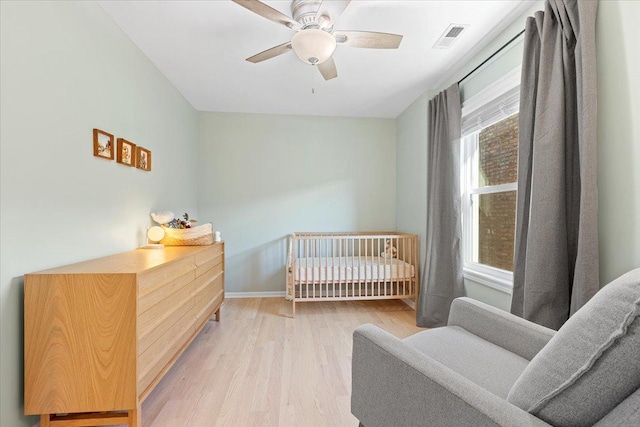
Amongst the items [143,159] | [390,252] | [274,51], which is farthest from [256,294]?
[274,51]

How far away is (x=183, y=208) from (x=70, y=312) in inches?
84.6

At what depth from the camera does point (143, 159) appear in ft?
8.09

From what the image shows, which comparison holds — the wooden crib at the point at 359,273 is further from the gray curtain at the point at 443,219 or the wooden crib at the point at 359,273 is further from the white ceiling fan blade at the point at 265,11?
the white ceiling fan blade at the point at 265,11

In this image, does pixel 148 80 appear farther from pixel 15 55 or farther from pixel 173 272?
pixel 173 272

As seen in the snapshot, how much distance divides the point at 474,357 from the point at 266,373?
1335mm

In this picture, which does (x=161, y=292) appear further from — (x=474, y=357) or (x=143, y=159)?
(x=474, y=357)

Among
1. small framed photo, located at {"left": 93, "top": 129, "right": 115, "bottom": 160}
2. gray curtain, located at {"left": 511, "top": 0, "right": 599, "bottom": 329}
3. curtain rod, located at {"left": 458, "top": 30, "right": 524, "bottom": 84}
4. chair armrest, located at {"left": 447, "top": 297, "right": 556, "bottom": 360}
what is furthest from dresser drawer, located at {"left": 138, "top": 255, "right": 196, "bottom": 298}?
curtain rod, located at {"left": 458, "top": 30, "right": 524, "bottom": 84}

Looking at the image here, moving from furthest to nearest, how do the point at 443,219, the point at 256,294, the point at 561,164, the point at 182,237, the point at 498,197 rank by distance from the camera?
1. the point at 256,294
2. the point at 443,219
3. the point at 182,237
4. the point at 498,197
5. the point at 561,164

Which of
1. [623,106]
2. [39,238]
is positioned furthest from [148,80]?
[623,106]

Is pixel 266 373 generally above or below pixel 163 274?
below

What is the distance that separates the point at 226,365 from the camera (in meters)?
2.16

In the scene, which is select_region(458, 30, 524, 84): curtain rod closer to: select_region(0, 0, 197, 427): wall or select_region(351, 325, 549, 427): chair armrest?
select_region(351, 325, 549, 427): chair armrest

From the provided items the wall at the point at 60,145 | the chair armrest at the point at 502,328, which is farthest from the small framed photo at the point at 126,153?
the chair armrest at the point at 502,328

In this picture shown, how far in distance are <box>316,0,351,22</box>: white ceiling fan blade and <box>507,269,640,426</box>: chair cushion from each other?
168cm
